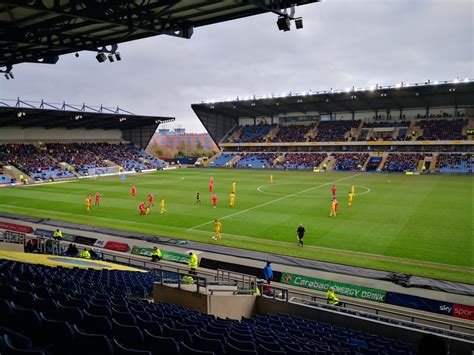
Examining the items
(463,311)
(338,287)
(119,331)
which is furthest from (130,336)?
(463,311)

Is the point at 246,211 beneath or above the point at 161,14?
beneath

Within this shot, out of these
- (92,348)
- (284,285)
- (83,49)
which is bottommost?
(284,285)

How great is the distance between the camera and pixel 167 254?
1903 centimetres

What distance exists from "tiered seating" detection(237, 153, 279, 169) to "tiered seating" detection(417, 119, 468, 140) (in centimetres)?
2877

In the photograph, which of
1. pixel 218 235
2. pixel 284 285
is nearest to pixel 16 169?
pixel 218 235

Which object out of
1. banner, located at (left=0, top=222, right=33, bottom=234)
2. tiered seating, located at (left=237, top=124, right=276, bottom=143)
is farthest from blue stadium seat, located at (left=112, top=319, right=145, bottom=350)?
tiered seating, located at (left=237, top=124, right=276, bottom=143)

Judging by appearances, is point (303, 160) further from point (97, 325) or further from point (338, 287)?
point (97, 325)

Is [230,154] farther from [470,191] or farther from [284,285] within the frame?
[284,285]

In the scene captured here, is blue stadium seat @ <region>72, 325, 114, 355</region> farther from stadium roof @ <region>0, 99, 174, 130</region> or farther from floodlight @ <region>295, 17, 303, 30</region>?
stadium roof @ <region>0, 99, 174, 130</region>

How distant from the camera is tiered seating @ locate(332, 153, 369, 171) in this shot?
67.2 metres

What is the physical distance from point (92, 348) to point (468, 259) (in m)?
19.0

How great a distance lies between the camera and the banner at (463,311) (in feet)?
41.2

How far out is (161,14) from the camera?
1145cm

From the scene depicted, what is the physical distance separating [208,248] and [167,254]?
2195 mm
